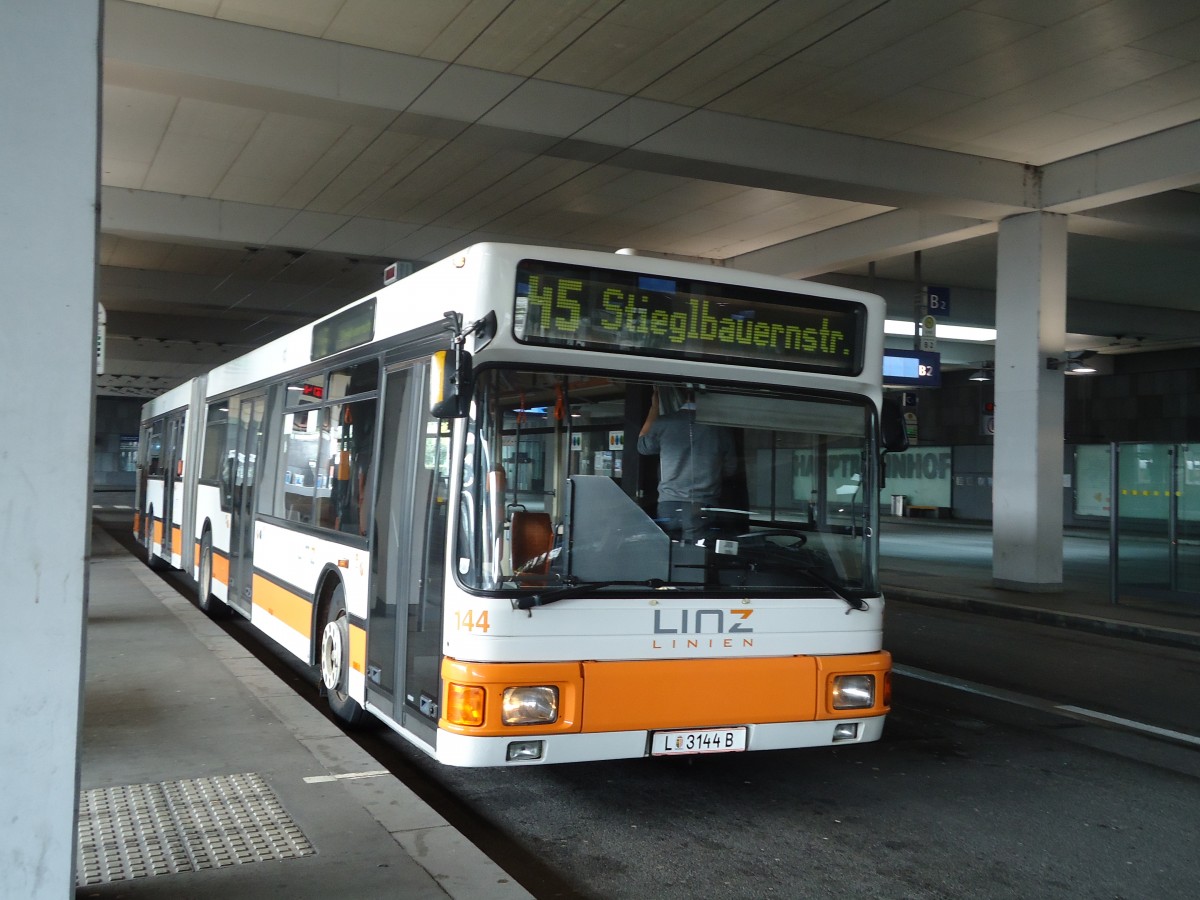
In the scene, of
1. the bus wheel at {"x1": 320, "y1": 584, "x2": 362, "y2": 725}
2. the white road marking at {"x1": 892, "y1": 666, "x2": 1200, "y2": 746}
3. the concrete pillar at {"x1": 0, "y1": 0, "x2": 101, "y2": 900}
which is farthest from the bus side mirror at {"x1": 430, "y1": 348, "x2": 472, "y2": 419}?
the white road marking at {"x1": 892, "y1": 666, "x2": 1200, "y2": 746}

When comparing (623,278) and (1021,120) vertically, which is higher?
(1021,120)

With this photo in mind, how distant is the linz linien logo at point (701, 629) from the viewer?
5273mm

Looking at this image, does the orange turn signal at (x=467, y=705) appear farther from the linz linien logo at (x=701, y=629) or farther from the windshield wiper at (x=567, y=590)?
the linz linien logo at (x=701, y=629)

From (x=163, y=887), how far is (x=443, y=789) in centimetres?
227

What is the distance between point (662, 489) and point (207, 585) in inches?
344

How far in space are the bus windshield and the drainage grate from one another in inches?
54.5

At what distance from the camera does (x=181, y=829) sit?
4.70 m

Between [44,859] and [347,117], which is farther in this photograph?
[347,117]

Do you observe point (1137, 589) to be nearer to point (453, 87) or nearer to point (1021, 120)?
point (1021, 120)

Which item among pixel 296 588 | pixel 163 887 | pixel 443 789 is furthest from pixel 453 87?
pixel 163 887

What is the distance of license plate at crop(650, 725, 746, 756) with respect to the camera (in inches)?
207

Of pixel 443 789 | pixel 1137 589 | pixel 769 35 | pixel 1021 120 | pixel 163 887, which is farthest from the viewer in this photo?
pixel 1137 589

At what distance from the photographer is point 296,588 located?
838cm

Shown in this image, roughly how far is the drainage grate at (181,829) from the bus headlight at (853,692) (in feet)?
8.86
